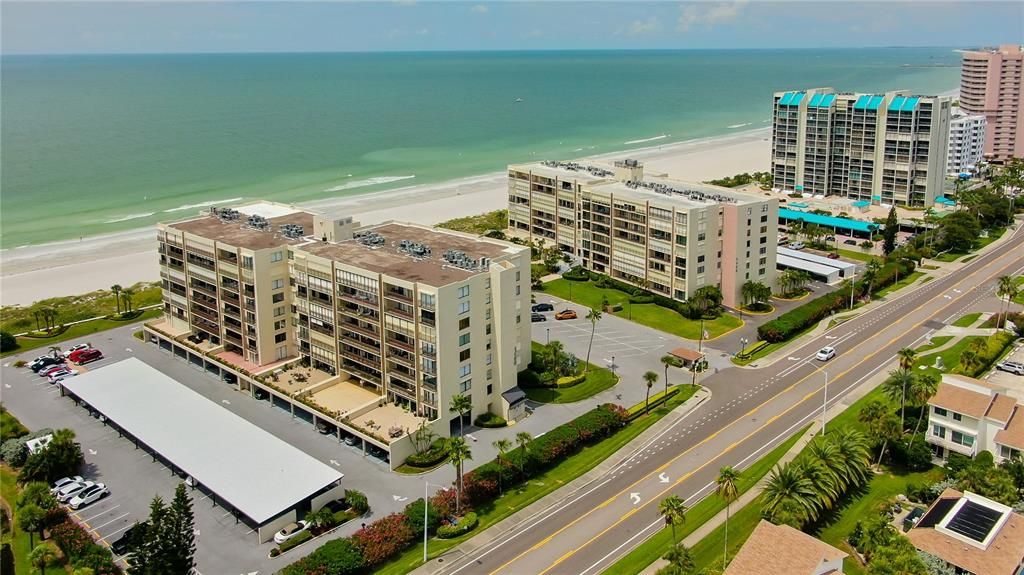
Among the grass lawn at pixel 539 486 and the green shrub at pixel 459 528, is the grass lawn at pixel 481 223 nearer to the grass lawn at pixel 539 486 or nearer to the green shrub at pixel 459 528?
the grass lawn at pixel 539 486

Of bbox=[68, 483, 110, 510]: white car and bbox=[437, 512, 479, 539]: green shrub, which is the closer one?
bbox=[437, 512, 479, 539]: green shrub

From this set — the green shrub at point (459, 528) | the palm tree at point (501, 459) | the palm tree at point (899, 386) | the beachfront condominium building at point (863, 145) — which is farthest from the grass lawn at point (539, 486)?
the beachfront condominium building at point (863, 145)

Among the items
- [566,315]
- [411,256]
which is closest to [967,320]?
[566,315]

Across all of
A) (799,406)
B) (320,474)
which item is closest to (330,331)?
(320,474)

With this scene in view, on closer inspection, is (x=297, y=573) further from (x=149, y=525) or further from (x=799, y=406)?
(x=799, y=406)

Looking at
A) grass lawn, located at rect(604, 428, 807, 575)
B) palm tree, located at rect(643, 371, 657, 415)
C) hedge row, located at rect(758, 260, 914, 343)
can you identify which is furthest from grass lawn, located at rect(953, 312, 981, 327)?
palm tree, located at rect(643, 371, 657, 415)

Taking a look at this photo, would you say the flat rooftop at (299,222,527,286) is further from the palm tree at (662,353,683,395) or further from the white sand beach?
the white sand beach
